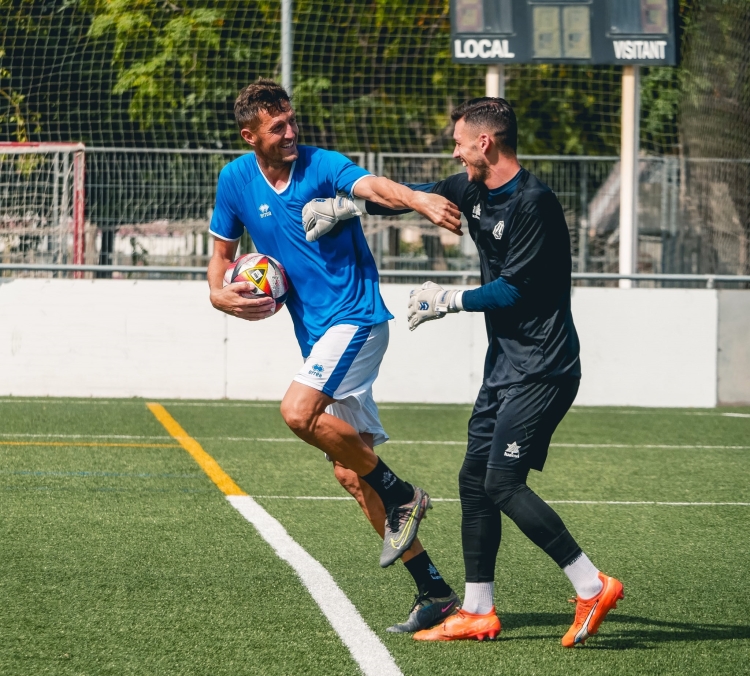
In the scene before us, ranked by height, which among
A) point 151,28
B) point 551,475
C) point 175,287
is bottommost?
point 551,475

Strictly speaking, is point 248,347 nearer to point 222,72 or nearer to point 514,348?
point 222,72

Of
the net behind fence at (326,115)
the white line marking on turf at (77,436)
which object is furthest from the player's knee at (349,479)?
the net behind fence at (326,115)

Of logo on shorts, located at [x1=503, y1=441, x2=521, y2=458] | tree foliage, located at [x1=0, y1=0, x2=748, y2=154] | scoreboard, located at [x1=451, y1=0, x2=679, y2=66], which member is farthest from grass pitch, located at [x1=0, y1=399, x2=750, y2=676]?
tree foliage, located at [x1=0, y1=0, x2=748, y2=154]

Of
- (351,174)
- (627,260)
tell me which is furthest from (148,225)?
(351,174)

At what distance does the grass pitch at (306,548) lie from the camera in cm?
422

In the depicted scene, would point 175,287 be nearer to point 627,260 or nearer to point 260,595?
point 627,260

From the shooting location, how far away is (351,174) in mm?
5031

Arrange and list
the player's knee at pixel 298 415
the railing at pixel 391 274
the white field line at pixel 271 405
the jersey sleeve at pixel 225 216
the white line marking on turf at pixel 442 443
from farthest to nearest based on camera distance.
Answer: the railing at pixel 391 274
the white field line at pixel 271 405
the white line marking on turf at pixel 442 443
the jersey sleeve at pixel 225 216
the player's knee at pixel 298 415

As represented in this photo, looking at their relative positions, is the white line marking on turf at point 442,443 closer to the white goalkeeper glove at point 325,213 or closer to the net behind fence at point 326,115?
the net behind fence at point 326,115

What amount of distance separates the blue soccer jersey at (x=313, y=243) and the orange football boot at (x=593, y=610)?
60.2 inches

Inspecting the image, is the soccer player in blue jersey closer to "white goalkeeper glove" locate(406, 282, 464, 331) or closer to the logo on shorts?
"white goalkeeper glove" locate(406, 282, 464, 331)

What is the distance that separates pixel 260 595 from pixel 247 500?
88.8 inches

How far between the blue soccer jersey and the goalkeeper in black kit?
2.10 ft

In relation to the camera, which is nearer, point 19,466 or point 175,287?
point 19,466
